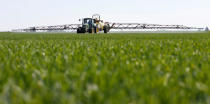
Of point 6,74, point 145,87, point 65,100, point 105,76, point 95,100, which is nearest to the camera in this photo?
point 65,100

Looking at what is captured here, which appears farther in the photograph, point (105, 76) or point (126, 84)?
point (105, 76)

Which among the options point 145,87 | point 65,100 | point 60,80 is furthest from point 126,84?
point 65,100

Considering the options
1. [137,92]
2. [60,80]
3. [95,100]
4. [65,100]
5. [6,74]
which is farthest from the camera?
[6,74]

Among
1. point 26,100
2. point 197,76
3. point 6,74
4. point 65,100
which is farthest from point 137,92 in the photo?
point 6,74

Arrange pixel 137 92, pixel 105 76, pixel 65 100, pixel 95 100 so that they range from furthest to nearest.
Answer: pixel 105 76, pixel 137 92, pixel 95 100, pixel 65 100

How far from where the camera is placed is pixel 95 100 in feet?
4.99

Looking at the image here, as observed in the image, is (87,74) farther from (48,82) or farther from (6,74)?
(6,74)

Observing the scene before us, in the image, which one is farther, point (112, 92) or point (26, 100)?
point (112, 92)

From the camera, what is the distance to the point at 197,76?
2.23 m

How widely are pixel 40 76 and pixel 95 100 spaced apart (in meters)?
0.82

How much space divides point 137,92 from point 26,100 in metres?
0.61

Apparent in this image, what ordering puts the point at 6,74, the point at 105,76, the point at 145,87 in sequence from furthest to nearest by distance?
the point at 6,74, the point at 105,76, the point at 145,87

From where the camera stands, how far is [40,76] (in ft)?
7.28

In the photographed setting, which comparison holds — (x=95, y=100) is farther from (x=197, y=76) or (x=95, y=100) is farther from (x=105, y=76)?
(x=197, y=76)
